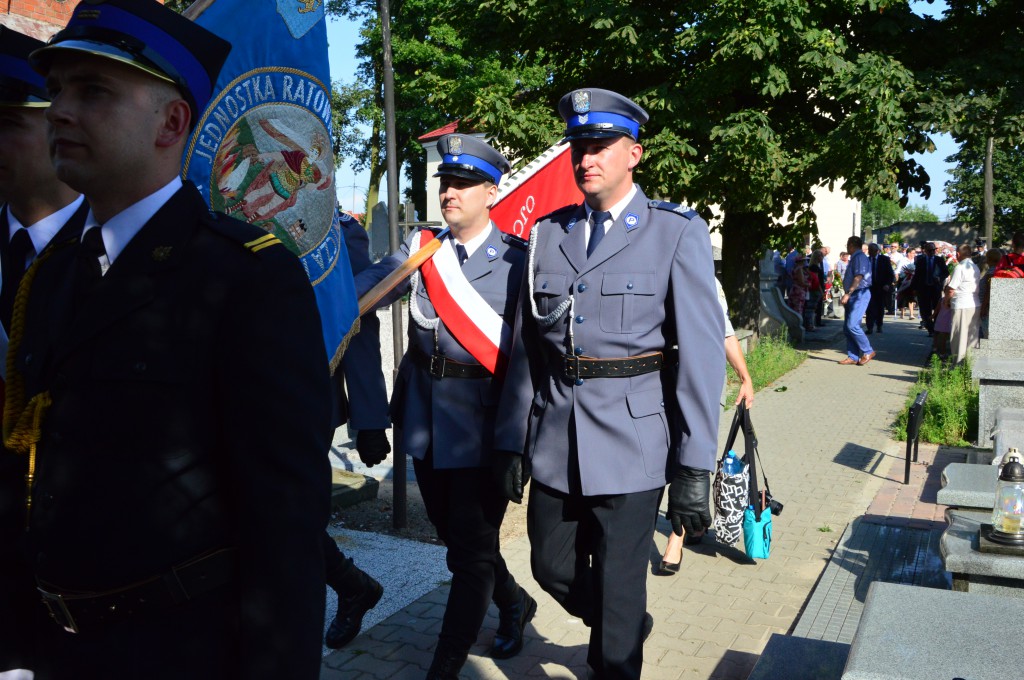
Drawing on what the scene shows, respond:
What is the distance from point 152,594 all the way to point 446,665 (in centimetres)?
245

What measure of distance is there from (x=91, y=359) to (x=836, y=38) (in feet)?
49.2

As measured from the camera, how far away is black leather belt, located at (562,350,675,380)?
3.61m

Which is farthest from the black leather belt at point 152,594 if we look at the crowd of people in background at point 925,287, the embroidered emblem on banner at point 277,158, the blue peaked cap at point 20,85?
the crowd of people in background at point 925,287

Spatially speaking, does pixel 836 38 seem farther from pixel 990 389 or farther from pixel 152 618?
pixel 152 618

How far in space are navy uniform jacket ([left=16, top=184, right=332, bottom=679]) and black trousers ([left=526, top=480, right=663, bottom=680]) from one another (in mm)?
1879

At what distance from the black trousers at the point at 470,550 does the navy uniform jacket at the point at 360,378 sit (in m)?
0.77

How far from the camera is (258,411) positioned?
1.75 m

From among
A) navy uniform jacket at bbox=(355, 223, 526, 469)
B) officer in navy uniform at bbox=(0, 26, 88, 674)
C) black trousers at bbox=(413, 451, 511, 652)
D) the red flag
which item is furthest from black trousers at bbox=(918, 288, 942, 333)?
officer in navy uniform at bbox=(0, 26, 88, 674)

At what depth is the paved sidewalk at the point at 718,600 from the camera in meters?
4.52

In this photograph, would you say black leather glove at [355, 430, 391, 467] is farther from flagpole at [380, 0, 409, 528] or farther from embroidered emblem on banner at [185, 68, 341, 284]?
flagpole at [380, 0, 409, 528]

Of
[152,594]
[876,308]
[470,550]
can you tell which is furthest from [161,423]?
[876,308]

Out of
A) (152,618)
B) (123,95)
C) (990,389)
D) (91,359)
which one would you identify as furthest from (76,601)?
(990,389)

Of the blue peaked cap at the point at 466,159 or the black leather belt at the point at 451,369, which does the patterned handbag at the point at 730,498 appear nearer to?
the black leather belt at the point at 451,369

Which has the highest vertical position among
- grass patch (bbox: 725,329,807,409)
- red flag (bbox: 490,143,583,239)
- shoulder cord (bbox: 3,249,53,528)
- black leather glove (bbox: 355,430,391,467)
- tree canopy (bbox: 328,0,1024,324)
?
tree canopy (bbox: 328,0,1024,324)
